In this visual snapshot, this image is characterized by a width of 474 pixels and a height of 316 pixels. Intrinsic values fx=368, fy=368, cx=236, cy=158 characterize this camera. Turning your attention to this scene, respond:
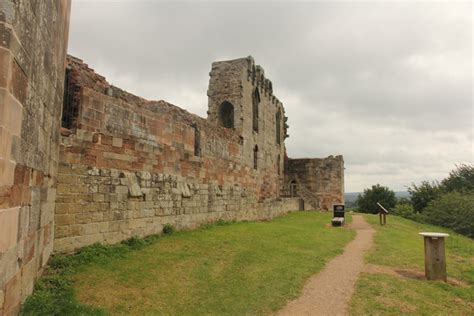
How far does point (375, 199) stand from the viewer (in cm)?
3488

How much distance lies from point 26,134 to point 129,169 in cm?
556

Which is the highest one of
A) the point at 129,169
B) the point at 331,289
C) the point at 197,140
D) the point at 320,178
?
the point at 197,140

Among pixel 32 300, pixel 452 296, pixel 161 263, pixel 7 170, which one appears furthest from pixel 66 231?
pixel 452 296

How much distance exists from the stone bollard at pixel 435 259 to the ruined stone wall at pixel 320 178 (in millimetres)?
20822

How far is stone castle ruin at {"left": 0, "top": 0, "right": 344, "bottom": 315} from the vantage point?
3.76m

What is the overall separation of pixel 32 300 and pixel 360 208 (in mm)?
34027

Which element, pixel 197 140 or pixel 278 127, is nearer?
pixel 197 140

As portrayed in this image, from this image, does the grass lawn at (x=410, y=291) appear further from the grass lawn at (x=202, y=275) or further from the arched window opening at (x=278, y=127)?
the arched window opening at (x=278, y=127)

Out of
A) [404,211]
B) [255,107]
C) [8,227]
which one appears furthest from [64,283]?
[404,211]

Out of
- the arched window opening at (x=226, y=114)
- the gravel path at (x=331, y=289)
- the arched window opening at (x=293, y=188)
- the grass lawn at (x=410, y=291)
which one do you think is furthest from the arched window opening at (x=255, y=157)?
Result: the grass lawn at (x=410, y=291)

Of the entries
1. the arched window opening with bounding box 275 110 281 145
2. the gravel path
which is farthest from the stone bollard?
the arched window opening with bounding box 275 110 281 145

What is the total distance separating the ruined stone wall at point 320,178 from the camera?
28812 mm

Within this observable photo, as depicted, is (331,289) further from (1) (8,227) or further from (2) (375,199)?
(2) (375,199)

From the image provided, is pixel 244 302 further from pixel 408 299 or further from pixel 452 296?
pixel 452 296
